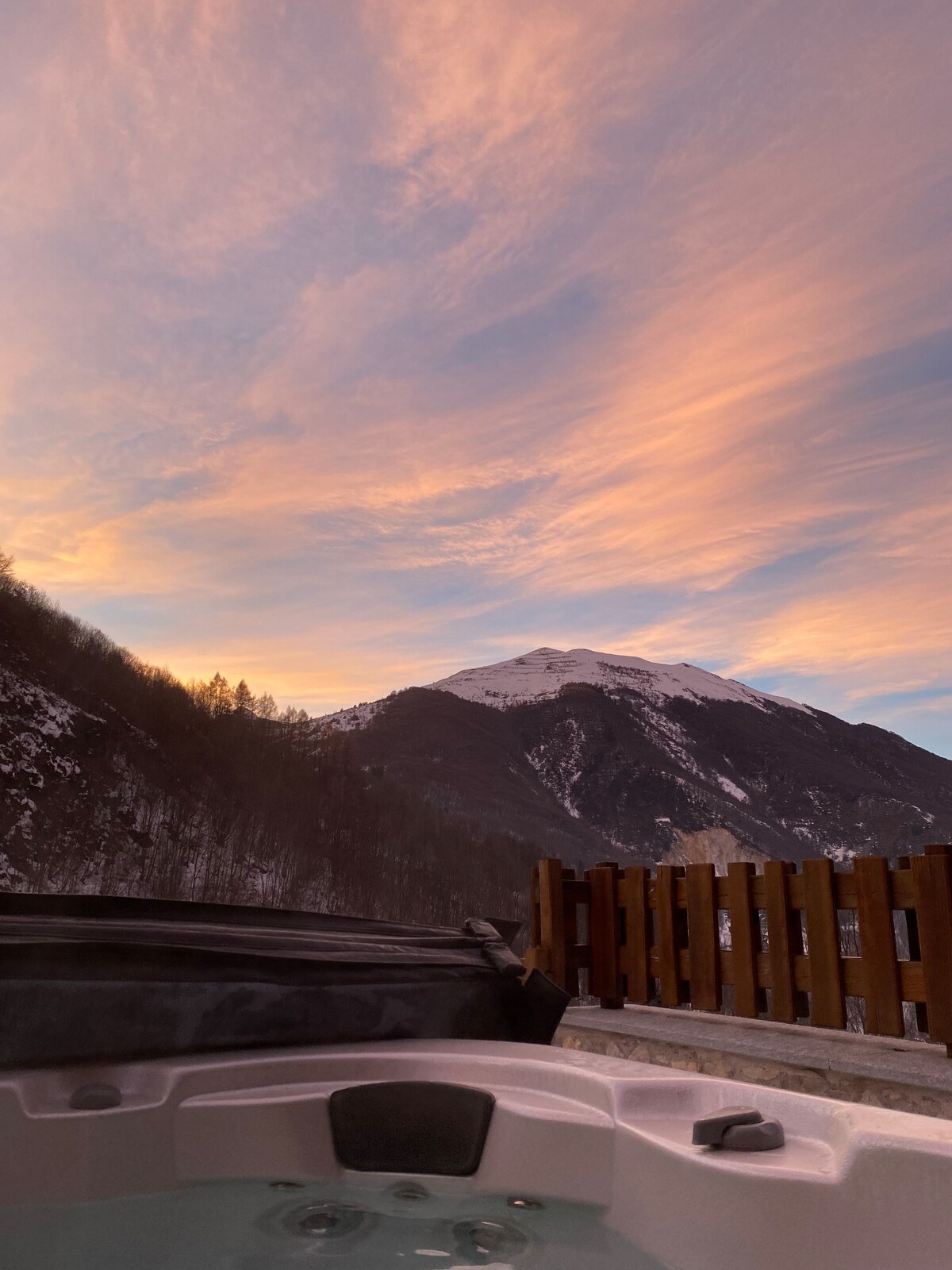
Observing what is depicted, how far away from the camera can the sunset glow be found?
5652mm

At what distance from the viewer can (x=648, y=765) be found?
254ft

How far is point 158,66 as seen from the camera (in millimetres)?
6098

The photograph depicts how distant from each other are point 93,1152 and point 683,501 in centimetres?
1099

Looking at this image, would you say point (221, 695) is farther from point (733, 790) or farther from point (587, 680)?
point (587, 680)

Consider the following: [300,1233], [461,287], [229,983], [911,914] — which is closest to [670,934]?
[911,914]

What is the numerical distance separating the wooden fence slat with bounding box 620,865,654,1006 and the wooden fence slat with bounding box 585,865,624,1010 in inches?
2.4

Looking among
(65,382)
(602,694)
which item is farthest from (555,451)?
(602,694)

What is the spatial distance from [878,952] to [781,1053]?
526 millimetres

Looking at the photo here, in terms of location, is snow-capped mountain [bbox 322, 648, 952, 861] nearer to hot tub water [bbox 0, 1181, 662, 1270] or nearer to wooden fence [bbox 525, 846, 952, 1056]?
wooden fence [bbox 525, 846, 952, 1056]

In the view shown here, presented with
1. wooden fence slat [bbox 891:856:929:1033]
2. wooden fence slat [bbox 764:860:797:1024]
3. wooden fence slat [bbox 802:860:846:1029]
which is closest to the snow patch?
wooden fence slat [bbox 764:860:797:1024]

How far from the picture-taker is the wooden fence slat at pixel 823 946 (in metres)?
3.13

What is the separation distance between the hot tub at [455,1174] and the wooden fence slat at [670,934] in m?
1.81

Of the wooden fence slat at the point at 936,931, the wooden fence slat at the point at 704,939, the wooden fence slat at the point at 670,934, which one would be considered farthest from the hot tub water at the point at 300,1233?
the wooden fence slat at the point at 670,934

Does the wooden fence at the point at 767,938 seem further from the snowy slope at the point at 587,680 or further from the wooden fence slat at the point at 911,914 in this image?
the snowy slope at the point at 587,680
